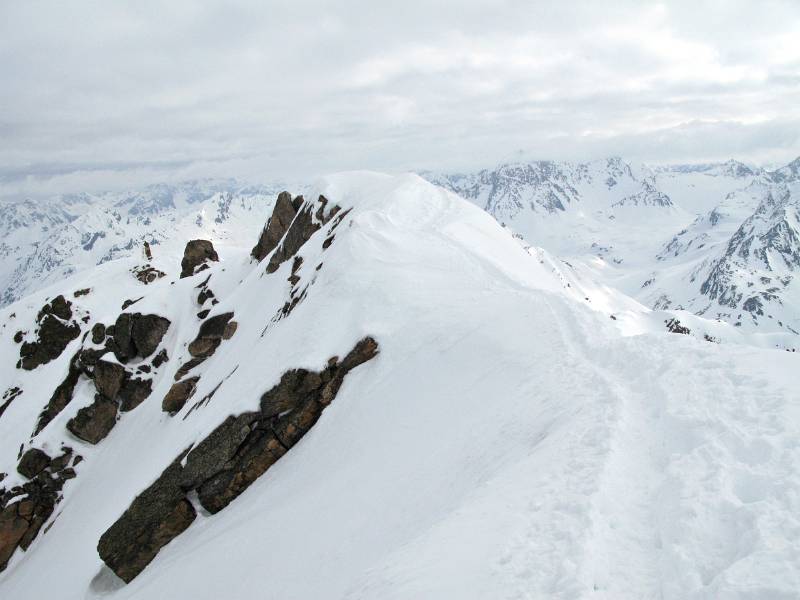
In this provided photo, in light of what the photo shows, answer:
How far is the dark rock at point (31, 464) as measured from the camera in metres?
44.1

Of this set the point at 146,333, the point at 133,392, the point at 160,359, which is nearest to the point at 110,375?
the point at 133,392

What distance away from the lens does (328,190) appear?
53.2m

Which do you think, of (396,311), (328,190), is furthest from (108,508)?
(328,190)

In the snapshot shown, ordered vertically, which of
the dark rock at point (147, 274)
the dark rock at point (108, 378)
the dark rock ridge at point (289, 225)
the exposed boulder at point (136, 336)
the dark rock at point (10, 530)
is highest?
the dark rock ridge at point (289, 225)

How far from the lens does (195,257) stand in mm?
68438

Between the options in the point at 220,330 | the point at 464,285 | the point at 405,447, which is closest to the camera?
the point at 405,447

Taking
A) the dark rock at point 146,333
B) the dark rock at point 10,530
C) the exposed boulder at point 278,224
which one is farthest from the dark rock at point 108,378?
the exposed boulder at point 278,224

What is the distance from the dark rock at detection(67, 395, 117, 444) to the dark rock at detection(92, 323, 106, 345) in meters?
6.75

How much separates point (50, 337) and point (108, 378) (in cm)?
3531

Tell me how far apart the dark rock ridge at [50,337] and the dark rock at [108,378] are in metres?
31.6

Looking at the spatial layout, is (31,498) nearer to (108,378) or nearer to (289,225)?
(108,378)

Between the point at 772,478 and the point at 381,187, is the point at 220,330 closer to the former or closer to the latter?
the point at 381,187

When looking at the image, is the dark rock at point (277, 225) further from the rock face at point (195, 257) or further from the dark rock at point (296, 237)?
the rock face at point (195, 257)

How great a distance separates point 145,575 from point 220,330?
84.9ft
